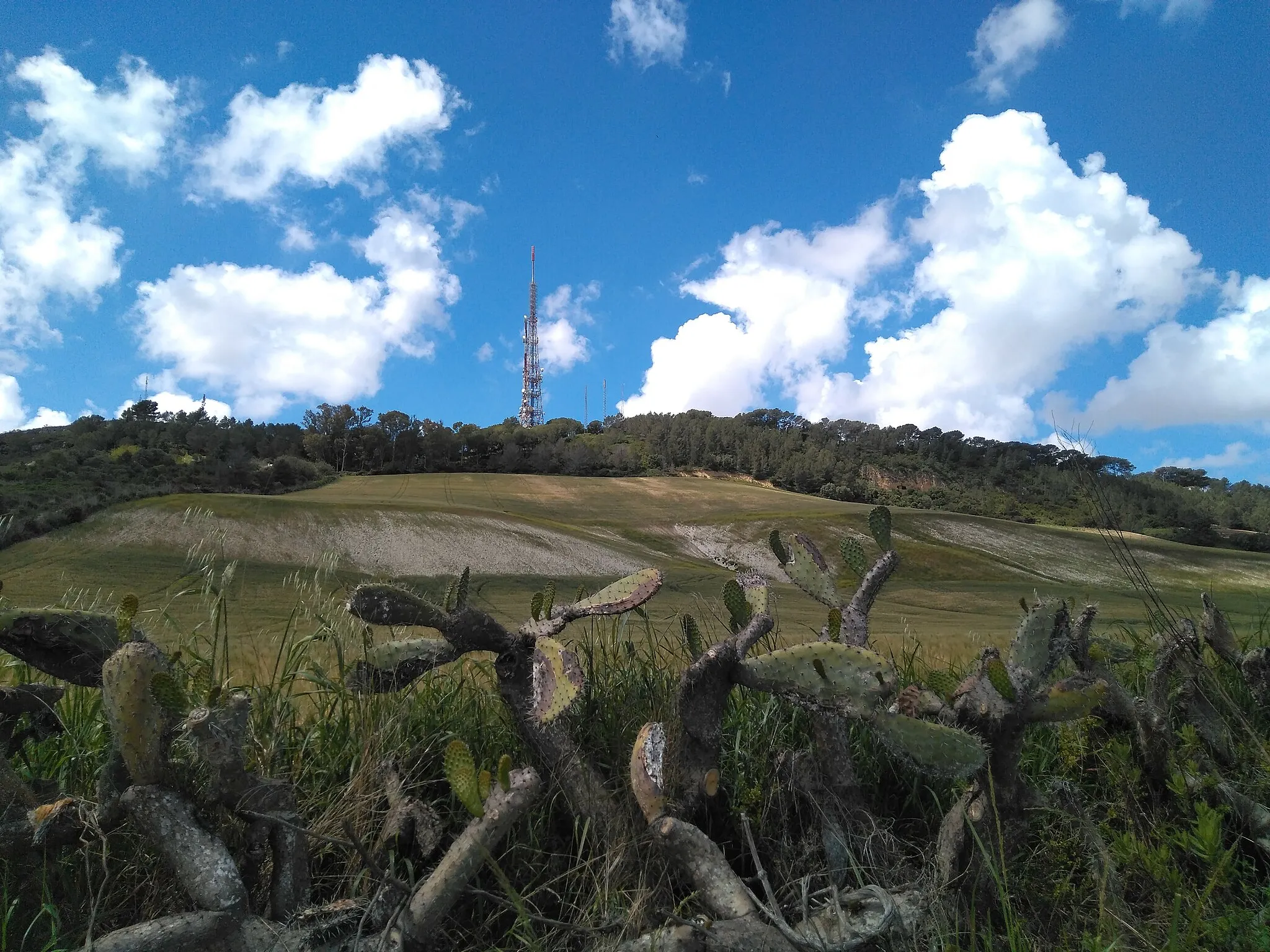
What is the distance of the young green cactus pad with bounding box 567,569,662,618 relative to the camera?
305cm

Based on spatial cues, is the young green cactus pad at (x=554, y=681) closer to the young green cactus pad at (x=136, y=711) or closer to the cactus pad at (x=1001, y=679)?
the young green cactus pad at (x=136, y=711)

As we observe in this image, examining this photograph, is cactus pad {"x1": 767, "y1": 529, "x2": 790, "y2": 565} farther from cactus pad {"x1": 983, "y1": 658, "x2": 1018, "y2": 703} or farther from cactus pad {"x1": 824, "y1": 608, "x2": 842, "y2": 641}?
cactus pad {"x1": 983, "y1": 658, "x2": 1018, "y2": 703}

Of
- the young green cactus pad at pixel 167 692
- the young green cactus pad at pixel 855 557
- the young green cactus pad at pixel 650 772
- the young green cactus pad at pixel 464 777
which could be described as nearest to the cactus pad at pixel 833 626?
the young green cactus pad at pixel 855 557

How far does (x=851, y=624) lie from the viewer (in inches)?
134

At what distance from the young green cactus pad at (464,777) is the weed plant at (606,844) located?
0.28 metres

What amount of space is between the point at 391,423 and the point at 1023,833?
108347mm

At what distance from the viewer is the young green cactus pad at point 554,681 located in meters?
2.52

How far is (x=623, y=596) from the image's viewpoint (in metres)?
3.13

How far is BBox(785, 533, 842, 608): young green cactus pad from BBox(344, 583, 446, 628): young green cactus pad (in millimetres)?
1991

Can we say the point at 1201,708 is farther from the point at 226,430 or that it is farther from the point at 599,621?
the point at 226,430

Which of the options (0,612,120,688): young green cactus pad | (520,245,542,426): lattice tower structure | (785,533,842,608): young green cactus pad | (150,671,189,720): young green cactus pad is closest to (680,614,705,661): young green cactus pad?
(785,533,842,608): young green cactus pad

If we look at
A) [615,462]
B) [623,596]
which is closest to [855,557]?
[623,596]

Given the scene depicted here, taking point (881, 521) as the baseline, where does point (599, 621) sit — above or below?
below

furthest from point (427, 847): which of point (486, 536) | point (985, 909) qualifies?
point (486, 536)
